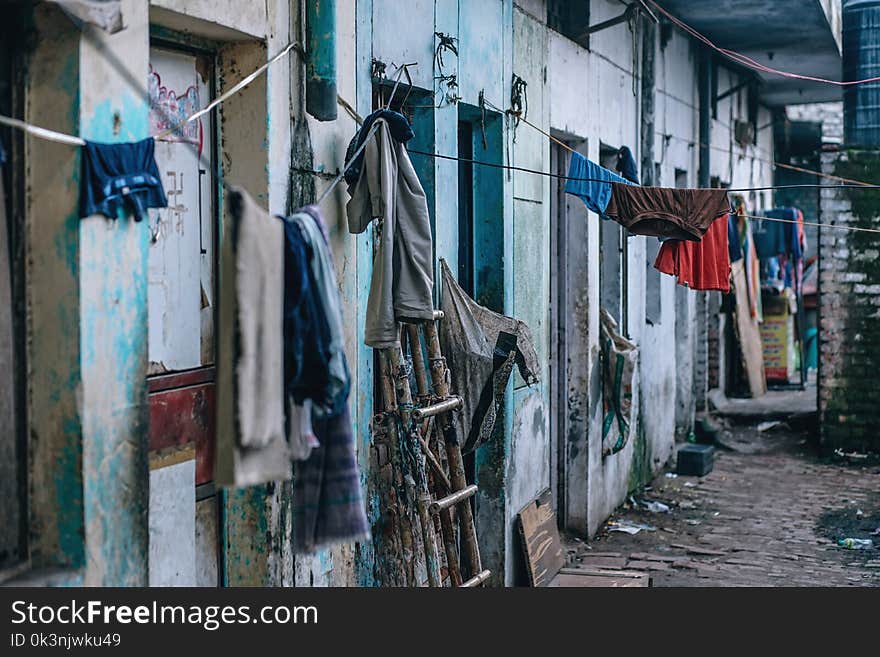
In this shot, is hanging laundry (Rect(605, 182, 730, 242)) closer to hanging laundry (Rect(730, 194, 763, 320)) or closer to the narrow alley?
the narrow alley

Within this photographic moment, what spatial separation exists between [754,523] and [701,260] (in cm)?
261

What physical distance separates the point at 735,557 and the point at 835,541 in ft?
3.49

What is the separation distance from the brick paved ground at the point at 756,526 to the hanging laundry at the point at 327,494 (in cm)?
486

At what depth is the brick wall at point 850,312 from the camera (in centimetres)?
1255

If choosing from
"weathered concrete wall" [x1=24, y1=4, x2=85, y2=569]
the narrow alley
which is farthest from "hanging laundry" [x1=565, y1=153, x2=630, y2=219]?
"weathered concrete wall" [x1=24, y1=4, x2=85, y2=569]

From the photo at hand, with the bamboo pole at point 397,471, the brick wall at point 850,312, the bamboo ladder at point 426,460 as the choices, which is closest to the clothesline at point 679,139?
the brick wall at point 850,312

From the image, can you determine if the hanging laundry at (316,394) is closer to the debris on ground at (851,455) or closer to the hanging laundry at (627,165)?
the hanging laundry at (627,165)

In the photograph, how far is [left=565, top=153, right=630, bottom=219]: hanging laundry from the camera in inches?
296

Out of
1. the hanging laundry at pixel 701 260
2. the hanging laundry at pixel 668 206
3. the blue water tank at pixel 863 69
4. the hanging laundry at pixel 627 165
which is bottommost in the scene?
the hanging laundry at pixel 701 260

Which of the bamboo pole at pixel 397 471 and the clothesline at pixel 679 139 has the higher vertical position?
the clothesline at pixel 679 139

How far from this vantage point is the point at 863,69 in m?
12.7

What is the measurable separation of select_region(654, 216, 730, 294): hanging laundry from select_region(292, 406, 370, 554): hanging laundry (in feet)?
18.2
